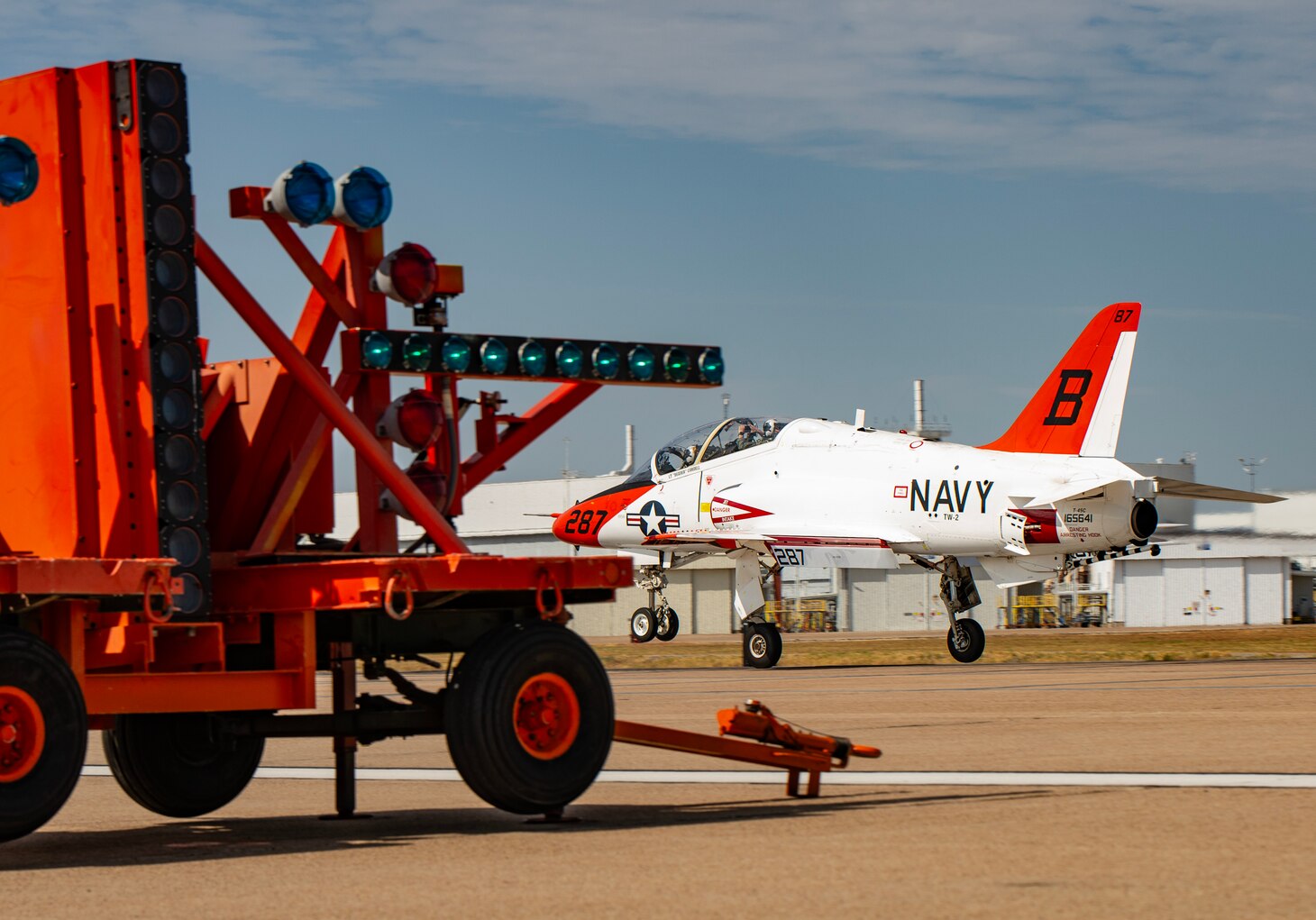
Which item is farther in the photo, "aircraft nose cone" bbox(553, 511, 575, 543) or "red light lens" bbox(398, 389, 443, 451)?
"aircraft nose cone" bbox(553, 511, 575, 543)

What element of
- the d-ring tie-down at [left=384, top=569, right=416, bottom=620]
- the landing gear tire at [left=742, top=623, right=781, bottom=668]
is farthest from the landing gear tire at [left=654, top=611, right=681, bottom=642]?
the d-ring tie-down at [left=384, top=569, right=416, bottom=620]

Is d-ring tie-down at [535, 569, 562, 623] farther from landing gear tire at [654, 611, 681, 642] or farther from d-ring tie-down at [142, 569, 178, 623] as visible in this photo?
landing gear tire at [654, 611, 681, 642]

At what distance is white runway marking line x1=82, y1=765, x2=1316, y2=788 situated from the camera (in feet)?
35.4

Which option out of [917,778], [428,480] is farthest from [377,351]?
[917,778]

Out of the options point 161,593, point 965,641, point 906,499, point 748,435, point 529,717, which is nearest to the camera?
point 161,593

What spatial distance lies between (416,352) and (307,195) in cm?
103

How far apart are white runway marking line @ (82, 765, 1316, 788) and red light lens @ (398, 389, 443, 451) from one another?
311 cm

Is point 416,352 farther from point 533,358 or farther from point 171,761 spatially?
point 171,761

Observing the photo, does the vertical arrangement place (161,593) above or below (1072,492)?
below

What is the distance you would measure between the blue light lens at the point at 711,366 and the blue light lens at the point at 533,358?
1.01m

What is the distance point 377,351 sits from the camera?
31.9 ft

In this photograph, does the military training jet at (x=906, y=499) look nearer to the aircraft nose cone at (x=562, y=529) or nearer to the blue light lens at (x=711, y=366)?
the aircraft nose cone at (x=562, y=529)

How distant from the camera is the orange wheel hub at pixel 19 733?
7.95 metres

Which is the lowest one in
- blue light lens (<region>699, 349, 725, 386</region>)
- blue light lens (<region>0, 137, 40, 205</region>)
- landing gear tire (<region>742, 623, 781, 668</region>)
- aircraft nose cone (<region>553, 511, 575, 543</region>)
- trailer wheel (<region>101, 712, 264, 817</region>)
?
landing gear tire (<region>742, 623, 781, 668</region>)
